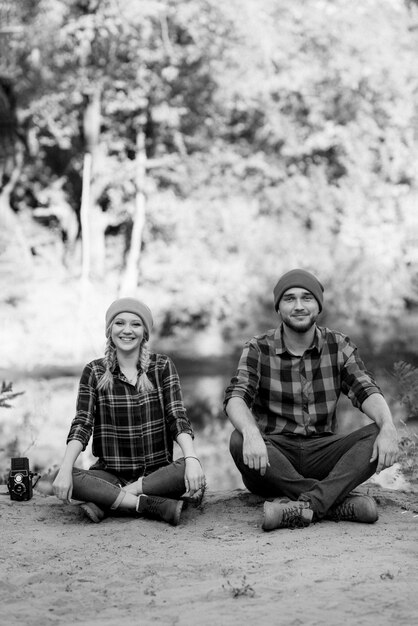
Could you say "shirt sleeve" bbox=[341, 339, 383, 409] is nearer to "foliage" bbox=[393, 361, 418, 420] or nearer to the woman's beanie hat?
the woman's beanie hat

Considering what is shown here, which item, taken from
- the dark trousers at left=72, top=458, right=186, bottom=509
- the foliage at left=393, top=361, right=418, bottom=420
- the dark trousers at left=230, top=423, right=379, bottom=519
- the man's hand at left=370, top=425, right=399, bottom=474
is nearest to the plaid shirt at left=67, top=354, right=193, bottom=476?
the dark trousers at left=72, top=458, right=186, bottom=509

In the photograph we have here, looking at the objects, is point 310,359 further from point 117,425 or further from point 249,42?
point 249,42

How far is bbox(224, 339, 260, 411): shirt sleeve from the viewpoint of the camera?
394cm

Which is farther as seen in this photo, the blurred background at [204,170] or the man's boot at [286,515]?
the blurred background at [204,170]

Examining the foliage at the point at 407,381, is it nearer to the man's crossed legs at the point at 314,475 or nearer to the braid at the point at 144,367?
the man's crossed legs at the point at 314,475

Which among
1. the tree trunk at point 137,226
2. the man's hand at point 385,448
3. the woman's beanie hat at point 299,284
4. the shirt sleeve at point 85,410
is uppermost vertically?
the tree trunk at point 137,226

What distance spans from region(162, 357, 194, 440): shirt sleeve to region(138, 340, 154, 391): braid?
0.09m

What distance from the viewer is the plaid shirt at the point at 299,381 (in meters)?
4.01

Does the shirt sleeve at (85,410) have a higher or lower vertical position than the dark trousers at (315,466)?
higher

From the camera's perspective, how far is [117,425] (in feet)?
13.3

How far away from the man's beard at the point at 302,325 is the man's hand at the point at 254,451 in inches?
22.4

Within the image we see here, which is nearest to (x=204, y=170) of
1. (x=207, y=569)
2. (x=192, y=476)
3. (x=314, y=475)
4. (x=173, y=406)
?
(x=173, y=406)

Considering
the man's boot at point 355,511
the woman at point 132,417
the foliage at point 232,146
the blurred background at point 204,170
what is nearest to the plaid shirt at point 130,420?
the woman at point 132,417

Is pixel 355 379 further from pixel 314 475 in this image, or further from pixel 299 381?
pixel 314 475
